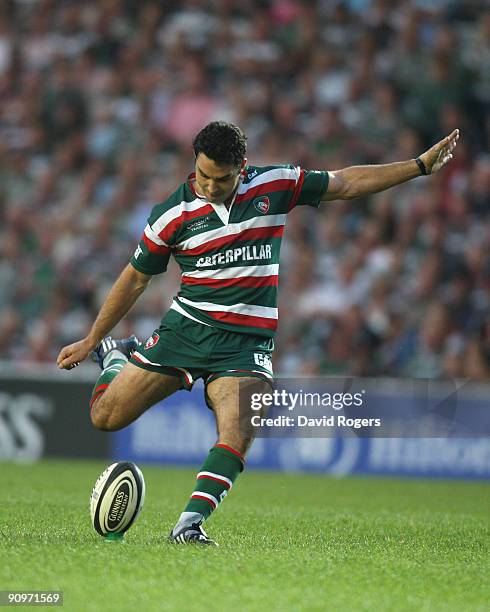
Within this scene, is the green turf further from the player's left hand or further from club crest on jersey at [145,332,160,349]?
the player's left hand

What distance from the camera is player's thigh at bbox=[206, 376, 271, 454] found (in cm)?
558

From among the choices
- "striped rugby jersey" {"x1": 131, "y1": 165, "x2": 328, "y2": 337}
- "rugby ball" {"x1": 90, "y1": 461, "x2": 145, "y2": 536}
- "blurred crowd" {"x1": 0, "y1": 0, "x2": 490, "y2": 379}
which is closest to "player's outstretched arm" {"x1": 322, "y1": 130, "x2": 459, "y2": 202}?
"striped rugby jersey" {"x1": 131, "y1": 165, "x2": 328, "y2": 337}

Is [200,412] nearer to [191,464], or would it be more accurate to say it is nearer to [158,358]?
[191,464]

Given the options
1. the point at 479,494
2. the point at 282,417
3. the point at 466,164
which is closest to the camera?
the point at 479,494

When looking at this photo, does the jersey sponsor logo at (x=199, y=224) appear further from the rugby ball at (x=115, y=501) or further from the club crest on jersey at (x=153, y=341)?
the rugby ball at (x=115, y=501)

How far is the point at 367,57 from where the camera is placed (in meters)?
14.2

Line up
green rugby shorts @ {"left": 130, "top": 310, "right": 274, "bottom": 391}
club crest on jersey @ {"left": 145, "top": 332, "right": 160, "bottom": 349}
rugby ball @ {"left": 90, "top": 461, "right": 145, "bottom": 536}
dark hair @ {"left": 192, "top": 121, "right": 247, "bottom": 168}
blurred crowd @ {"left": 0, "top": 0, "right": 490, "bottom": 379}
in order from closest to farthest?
1. rugby ball @ {"left": 90, "top": 461, "right": 145, "bottom": 536}
2. dark hair @ {"left": 192, "top": 121, "right": 247, "bottom": 168}
3. green rugby shorts @ {"left": 130, "top": 310, "right": 274, "bottom": 391}
4. club crest on jersey @ {"left": 145, "top": 332, "right": 160, "bottom": 349}
5. blurred crowd @ {"left": 0, "top": 0, "right": 490, "bottom": 379}

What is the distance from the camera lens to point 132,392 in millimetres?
5867

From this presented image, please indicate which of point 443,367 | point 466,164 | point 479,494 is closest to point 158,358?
point 479,494

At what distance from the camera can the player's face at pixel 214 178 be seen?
5562mm

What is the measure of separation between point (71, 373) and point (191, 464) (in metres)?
1.68

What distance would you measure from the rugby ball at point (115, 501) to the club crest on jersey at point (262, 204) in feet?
4.75

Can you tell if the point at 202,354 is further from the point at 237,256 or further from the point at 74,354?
the point at 74,354

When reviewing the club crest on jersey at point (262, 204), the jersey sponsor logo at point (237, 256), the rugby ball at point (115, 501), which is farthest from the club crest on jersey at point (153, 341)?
the club crest on jersey at point (262, 204)
